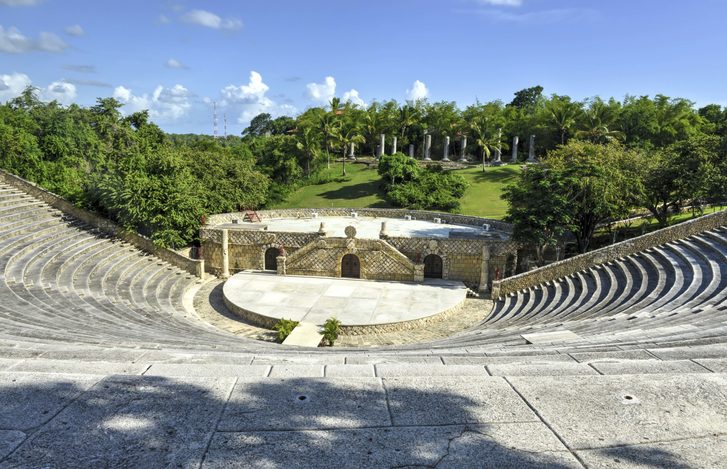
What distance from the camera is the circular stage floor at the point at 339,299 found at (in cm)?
1991

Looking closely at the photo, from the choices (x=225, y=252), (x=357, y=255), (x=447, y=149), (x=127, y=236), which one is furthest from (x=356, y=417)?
(x=447, y=149)

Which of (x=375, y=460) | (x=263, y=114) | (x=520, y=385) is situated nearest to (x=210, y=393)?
(x=375, y=460)

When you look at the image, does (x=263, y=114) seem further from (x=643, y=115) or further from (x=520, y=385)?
(x=520, y=385)

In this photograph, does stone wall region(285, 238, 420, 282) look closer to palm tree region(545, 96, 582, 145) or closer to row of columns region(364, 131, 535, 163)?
row of columns region(364, 131, 535, 163)

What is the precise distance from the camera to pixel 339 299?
2225cm

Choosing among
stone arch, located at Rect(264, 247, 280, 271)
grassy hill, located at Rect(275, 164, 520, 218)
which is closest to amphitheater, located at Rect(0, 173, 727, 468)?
stone arch, located at Rect(264, 247, 280, 271)

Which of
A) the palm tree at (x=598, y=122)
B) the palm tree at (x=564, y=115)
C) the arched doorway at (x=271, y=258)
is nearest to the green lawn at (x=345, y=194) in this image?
the arched doorway at (x=271, y=258)

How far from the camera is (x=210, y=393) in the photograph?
4539mm

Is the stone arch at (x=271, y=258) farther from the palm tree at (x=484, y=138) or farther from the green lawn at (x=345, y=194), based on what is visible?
the palm tree at (x=484, y=138)

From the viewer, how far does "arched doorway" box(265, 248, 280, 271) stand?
2798 cm

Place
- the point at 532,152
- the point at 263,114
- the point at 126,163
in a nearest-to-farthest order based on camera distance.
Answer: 1. the point at 126,163
2. the point at 532,152
3. the point at 263,114

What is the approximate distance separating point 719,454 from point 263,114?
152133 millimetres

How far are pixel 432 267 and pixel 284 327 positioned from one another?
11.6m

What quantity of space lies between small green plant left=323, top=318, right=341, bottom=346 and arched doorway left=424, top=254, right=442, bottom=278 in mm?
10029
